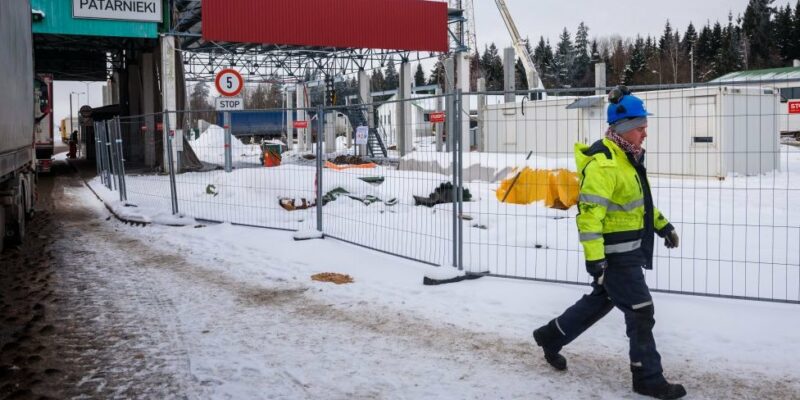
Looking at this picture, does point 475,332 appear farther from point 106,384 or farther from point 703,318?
point 106,384

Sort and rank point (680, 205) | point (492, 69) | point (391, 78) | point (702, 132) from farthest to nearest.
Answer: point (391, 78) → point (492, 69) → point (702, 132) → point (680, 205)

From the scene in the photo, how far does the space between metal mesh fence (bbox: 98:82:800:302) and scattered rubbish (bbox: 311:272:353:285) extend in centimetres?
114

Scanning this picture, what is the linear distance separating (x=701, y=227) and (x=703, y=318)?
5.42 meters

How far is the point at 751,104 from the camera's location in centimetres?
1992

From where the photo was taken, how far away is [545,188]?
13594mm

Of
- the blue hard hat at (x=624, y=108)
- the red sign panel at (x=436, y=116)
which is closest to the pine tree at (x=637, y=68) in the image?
the red sign panel at (x=436, y=116)

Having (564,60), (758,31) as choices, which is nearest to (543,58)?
(564,60)

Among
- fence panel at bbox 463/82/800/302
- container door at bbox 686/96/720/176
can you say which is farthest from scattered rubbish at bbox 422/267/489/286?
A: container door at bbox 686/96/720/176

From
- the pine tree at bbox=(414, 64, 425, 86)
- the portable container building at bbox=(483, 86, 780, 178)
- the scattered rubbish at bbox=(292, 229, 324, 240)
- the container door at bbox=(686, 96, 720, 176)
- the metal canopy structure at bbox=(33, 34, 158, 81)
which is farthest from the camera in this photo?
the pine tree at bbox=(414, 64, 425, 86)

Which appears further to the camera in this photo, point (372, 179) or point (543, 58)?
point (543, 58)

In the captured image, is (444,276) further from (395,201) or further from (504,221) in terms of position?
(395,201)

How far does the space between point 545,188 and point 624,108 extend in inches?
366

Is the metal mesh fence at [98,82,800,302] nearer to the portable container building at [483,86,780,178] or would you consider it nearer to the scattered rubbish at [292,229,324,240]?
the portable container building at [483,86,780,178]

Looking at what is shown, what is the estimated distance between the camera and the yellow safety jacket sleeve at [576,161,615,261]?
421 centimetres
